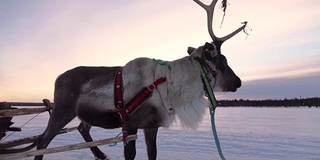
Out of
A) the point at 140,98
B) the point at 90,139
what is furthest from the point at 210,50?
the point at 90,139

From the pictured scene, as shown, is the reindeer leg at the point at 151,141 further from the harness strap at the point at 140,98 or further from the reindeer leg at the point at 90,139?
the reindeer leg at the point at 90,139

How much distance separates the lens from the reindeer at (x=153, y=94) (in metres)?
4.15

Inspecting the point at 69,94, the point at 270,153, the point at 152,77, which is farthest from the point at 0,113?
the point at 270,153

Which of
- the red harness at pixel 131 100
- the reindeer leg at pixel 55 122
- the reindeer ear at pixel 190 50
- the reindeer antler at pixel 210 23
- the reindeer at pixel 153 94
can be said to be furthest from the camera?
the reindeer ear at pixel 190 50

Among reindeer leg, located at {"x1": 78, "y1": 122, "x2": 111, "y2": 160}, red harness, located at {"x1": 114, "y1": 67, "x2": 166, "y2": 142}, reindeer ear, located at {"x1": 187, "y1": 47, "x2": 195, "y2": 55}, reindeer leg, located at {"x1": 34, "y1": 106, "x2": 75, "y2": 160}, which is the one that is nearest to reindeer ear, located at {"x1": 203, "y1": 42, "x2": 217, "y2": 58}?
reindeer ear, located at {"x1": 187, "y1": 47, "x2": 195, "y2": 55}

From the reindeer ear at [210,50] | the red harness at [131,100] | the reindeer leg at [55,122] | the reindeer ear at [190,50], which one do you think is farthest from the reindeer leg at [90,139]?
the reindeer ear at [210,50]

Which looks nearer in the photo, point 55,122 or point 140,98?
point 140,98

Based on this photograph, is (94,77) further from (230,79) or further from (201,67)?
(230,79)

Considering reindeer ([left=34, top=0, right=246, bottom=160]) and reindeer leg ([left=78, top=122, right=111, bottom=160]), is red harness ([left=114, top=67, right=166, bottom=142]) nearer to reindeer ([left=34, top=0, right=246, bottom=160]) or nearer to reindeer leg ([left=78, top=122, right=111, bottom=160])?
reindeer ([left=34, top=0, right=246, bottom=160])

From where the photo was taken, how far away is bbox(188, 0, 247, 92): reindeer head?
4332 millimetres

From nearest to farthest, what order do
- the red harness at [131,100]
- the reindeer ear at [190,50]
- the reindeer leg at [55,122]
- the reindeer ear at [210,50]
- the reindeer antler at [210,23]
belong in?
the red harness at [131,100]
the reindeer ear at [210,50]
the reindeer antler at [210,23]
the reindeer leg at [55,122]
the reindeer ear at [190,50]

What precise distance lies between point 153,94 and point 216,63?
3.21ft

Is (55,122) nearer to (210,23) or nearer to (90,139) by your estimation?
(90,139)

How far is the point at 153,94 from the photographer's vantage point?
4133 millimetres
